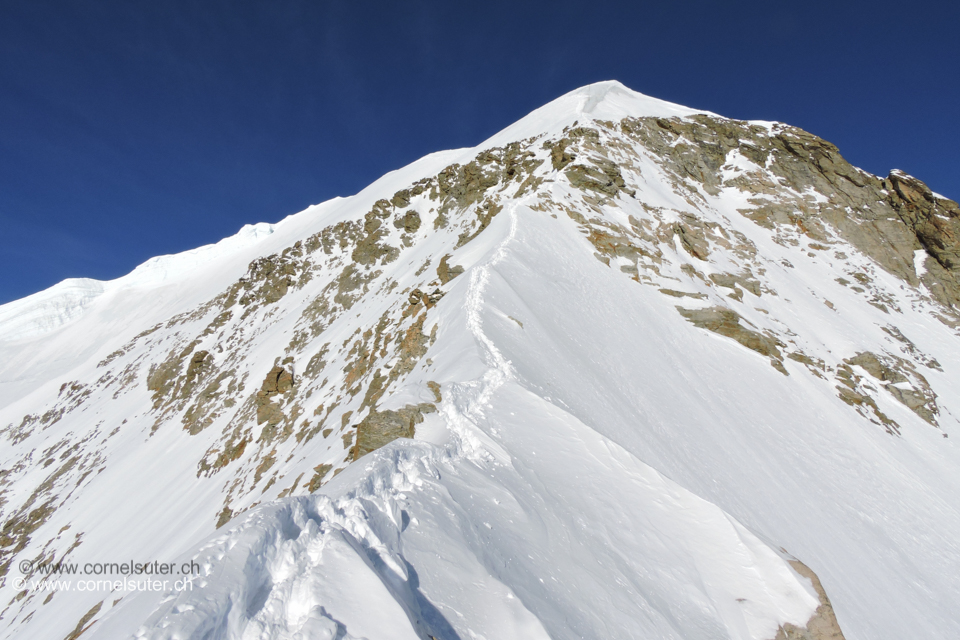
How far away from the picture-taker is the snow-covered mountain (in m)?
5.05

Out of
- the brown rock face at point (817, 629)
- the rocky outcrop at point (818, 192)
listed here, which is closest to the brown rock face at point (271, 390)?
the brown rock face at point (817, 629)

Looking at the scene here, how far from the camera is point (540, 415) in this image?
9078mm

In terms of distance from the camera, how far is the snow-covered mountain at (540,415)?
5051 millimetres

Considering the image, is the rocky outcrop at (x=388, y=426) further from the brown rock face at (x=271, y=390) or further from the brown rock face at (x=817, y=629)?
the brown rock face at (x=271, y=390)

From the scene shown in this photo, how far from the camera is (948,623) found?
459 inches

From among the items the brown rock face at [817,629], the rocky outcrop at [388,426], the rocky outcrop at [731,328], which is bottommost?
the brown rock face at [817,629]

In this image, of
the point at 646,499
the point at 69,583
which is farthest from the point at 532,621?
the point at 69,583

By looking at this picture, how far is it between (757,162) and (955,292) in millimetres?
19414

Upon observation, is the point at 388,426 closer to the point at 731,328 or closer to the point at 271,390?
the point at 731,328

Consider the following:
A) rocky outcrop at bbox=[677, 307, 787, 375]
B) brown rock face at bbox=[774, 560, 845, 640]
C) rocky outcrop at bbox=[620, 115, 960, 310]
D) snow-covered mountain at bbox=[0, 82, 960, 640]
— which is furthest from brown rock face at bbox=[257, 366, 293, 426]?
rocky outcrop at bbox=[620, 115, 960, 310]

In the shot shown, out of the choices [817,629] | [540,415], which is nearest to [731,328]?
[540,415]

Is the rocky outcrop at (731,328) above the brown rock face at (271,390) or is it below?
above

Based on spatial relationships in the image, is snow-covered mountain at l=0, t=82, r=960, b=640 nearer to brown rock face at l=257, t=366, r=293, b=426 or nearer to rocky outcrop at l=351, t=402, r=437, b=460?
rocky outcrop at l=351, t=402, r=437, b=460

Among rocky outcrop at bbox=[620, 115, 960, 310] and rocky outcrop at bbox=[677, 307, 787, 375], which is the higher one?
rocky outcrop at bbox=[620, 115, 960, 310]
